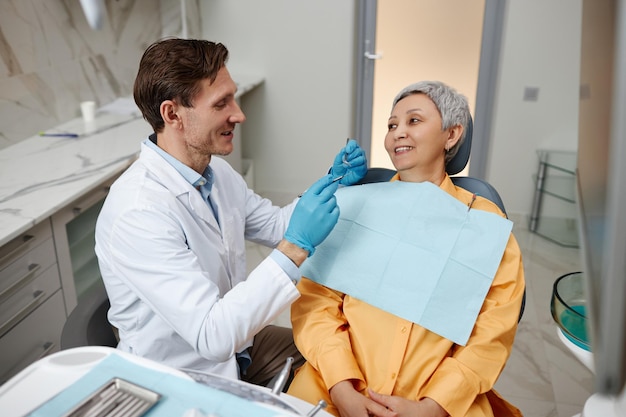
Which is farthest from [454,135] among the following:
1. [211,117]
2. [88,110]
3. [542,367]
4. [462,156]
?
[88,110]

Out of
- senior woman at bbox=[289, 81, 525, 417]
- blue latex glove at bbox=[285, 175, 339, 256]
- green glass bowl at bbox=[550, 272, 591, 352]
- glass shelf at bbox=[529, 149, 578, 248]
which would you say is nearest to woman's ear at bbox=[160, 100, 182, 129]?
blue latex glove at bbox=[285, 175, 339, 256]

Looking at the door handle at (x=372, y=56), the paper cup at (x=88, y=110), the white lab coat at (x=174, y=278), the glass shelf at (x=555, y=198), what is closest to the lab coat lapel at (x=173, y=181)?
the white lab coat at (x=174, y=278)

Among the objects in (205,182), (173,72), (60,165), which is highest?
(173,72)

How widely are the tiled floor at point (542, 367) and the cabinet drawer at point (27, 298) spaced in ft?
3.51

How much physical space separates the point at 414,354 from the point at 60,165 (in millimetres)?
1529

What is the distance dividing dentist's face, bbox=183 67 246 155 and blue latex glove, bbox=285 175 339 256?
260mm

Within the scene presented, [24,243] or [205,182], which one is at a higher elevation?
[205,182]

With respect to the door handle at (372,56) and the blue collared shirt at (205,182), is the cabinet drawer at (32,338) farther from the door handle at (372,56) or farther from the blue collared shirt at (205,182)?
the door handle at (372,56)

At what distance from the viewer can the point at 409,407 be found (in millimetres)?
1176

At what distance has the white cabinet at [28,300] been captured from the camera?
63.2 inches

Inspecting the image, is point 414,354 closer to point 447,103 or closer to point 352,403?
point 352,403

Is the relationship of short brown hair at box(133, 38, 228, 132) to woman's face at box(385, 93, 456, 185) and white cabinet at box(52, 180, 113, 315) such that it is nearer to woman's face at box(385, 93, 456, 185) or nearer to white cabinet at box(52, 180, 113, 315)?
woman's face at box(385, 93, 456, 185)

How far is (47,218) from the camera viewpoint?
1752 millimetres

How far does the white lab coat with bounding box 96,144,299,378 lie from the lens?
3.64ft
